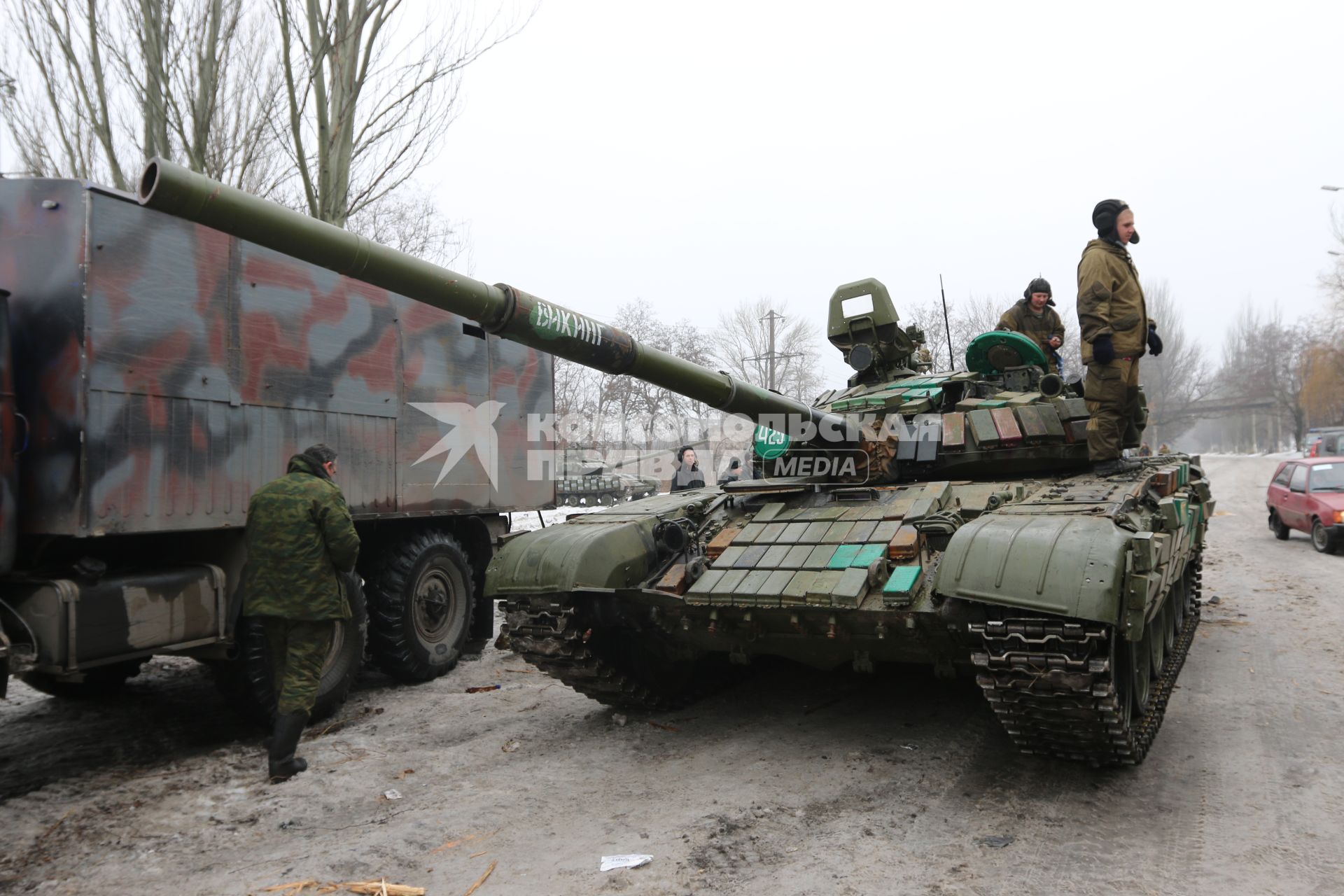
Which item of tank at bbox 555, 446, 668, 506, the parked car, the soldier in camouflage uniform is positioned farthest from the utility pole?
the soldier in camouflage uniform

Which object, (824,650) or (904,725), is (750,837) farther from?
(904,725)

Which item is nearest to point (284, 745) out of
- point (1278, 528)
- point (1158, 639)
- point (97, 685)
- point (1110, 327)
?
point (97, 685)

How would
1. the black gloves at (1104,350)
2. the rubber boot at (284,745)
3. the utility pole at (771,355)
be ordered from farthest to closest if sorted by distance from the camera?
the utility pole at (771,355) → the black gloves at (1104,350) → the rubber boot at (284,745)

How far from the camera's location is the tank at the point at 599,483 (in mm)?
26531

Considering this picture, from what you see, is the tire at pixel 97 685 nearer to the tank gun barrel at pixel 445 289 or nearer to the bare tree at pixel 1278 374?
the tank gun barrel at pixel 445 289

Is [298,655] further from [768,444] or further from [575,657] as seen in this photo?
[768,444]

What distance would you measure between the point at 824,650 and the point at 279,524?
9.91 ft

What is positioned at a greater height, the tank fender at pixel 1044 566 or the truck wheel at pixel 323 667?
the tank fender at pixel 1044 566

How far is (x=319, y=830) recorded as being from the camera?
438cm

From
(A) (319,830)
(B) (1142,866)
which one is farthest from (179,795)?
(B) (1142,866)

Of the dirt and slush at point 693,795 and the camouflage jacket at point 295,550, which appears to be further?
the camouflage jacket at point 295,550

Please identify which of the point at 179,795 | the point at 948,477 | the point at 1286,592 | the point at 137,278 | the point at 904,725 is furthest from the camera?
the point at 1286,592

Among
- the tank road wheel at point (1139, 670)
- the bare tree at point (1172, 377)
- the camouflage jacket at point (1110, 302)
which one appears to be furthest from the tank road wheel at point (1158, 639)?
the bare tree at point (1172, 377)

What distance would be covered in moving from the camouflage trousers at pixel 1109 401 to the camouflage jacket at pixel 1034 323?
7.59 ft
